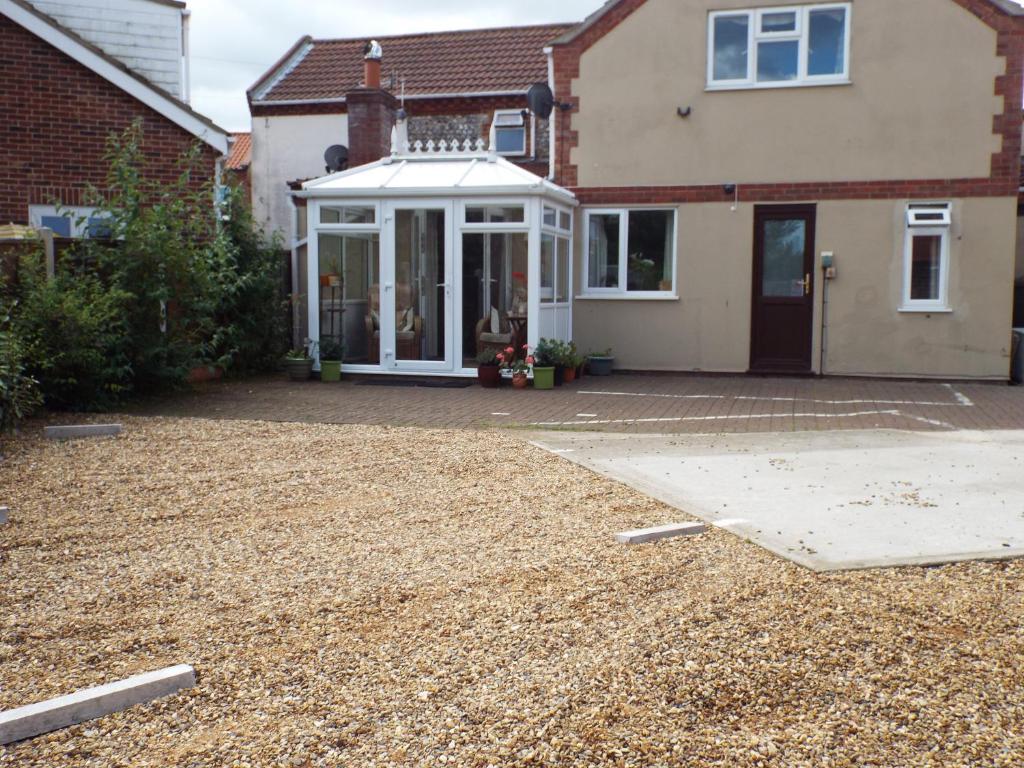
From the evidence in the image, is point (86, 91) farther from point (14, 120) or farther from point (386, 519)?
point (386, 519)

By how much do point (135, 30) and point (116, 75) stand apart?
1.58m

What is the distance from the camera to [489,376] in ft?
45.6

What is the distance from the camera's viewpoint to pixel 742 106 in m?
15.4

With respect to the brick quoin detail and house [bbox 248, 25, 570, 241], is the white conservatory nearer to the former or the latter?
the brick quoin detail

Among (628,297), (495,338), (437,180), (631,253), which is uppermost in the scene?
(437,180)

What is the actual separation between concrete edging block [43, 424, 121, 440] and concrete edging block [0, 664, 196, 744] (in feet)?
19.2

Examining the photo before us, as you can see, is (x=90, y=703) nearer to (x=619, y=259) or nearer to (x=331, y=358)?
(x=331, y=358)

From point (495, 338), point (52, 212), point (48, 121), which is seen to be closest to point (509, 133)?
point (495, 338)

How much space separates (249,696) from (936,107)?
14.0 meters

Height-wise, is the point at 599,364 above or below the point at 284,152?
below

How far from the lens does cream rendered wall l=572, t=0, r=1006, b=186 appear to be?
14.6 m

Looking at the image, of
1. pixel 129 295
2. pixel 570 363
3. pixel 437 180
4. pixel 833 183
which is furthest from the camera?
pixel 833 183

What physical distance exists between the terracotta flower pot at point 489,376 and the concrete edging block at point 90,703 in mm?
10309

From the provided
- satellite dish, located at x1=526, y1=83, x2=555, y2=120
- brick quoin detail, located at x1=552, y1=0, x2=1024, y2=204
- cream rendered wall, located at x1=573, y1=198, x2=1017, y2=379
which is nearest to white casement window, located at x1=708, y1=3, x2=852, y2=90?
brick quoin detail, located at x1=552, y1=0, x2=1024, y2=204
